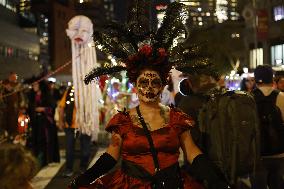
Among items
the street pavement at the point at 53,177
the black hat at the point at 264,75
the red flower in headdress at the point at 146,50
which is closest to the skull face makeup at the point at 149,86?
the red flower in headdress at the point at 146,50

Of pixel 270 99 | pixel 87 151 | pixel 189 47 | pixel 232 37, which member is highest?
pixel 232 37

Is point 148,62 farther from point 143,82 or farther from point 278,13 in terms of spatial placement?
point 278,13

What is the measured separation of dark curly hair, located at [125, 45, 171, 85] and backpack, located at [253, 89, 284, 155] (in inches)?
72.7

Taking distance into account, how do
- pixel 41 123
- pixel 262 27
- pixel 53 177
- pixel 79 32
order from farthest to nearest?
pixel 262 27 → pixel 41 123 → pixel 79 32 → pixel 53 177

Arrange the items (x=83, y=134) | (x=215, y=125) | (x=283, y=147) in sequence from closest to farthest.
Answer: (x=215, y=125), (x=283, y=147), (x=83, y=134)

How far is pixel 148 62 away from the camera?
466cm

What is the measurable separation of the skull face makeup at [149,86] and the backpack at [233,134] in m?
1.10

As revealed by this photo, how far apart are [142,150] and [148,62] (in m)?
0.78

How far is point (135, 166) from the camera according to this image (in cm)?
438

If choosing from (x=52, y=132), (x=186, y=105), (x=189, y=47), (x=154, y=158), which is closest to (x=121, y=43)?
(x=189, y=47)

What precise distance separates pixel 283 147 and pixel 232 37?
51.2 meters

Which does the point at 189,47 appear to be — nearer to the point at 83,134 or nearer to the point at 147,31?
the point at 147,31

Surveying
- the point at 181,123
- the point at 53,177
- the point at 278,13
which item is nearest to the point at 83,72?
the point at 53,177

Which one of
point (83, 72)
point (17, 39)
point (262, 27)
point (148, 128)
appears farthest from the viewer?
point (17, 39)
